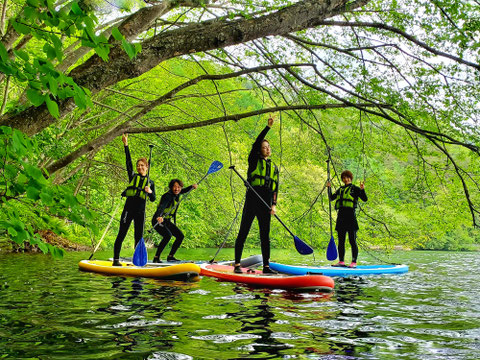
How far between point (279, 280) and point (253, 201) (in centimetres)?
104

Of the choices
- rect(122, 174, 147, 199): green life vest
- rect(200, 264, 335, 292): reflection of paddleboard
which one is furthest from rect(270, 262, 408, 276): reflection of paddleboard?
rect(122, 174, 147, 199): green life vest

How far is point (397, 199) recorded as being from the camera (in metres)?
7.28

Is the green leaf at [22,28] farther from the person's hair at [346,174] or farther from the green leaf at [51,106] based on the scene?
the person's hair at [346,174]

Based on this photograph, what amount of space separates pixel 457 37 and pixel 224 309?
3.39 meters

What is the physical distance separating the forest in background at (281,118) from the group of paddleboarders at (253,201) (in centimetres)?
31

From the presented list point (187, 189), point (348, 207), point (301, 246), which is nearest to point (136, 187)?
point (187, 189)

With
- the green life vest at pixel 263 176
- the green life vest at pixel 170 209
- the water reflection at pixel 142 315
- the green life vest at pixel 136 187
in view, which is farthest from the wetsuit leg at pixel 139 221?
the green life vest at pixel 263 176

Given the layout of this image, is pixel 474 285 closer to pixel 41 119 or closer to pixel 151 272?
pixel 151 272

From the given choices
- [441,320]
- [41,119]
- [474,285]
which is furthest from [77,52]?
[474,285]

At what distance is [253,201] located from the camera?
601 cm

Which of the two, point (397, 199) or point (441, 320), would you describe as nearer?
point (441, 320)

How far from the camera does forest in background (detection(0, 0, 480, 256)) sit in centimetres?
230

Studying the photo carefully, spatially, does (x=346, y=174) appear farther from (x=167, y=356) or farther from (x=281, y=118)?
(x=167, y=356)

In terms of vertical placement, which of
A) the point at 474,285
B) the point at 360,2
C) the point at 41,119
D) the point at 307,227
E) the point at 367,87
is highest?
the point at 360,2
